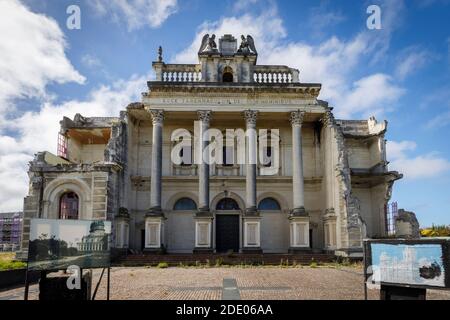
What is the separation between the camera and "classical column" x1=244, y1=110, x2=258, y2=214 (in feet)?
86.4

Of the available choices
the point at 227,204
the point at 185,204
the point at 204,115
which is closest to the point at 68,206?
the point at 185,204

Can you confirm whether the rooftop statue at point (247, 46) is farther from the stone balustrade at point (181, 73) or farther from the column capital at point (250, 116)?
the column capital at point (250, 116)

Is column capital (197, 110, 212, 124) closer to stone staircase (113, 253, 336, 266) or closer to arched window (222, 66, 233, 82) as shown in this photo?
arched window (222, 66, 233, 82)

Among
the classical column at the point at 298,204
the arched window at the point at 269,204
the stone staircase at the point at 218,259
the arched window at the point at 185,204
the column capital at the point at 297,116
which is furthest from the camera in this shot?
the arched window at the point at 269,204

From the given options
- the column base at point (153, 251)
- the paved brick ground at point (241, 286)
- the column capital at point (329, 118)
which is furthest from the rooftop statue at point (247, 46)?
the paved brick ground at point (241, 286)

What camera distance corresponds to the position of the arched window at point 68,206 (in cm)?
2452

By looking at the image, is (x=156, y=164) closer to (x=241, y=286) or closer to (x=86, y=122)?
(x=86, y=122)

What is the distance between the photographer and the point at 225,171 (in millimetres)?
29719

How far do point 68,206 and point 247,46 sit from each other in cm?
1566

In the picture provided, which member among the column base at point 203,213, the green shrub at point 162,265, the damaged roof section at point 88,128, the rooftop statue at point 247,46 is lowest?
the green shrub at point 162,265

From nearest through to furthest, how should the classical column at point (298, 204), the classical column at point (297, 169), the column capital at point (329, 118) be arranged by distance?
the classical column at point (298, 204), the classical column at point (297, 169), the column capital at point (329, 118)

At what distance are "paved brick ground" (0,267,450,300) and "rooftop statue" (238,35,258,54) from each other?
53.0 feet

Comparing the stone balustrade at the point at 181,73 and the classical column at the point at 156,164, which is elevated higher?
the stone balustrade at the point at 181,73

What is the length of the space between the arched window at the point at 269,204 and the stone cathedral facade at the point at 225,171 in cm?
10
